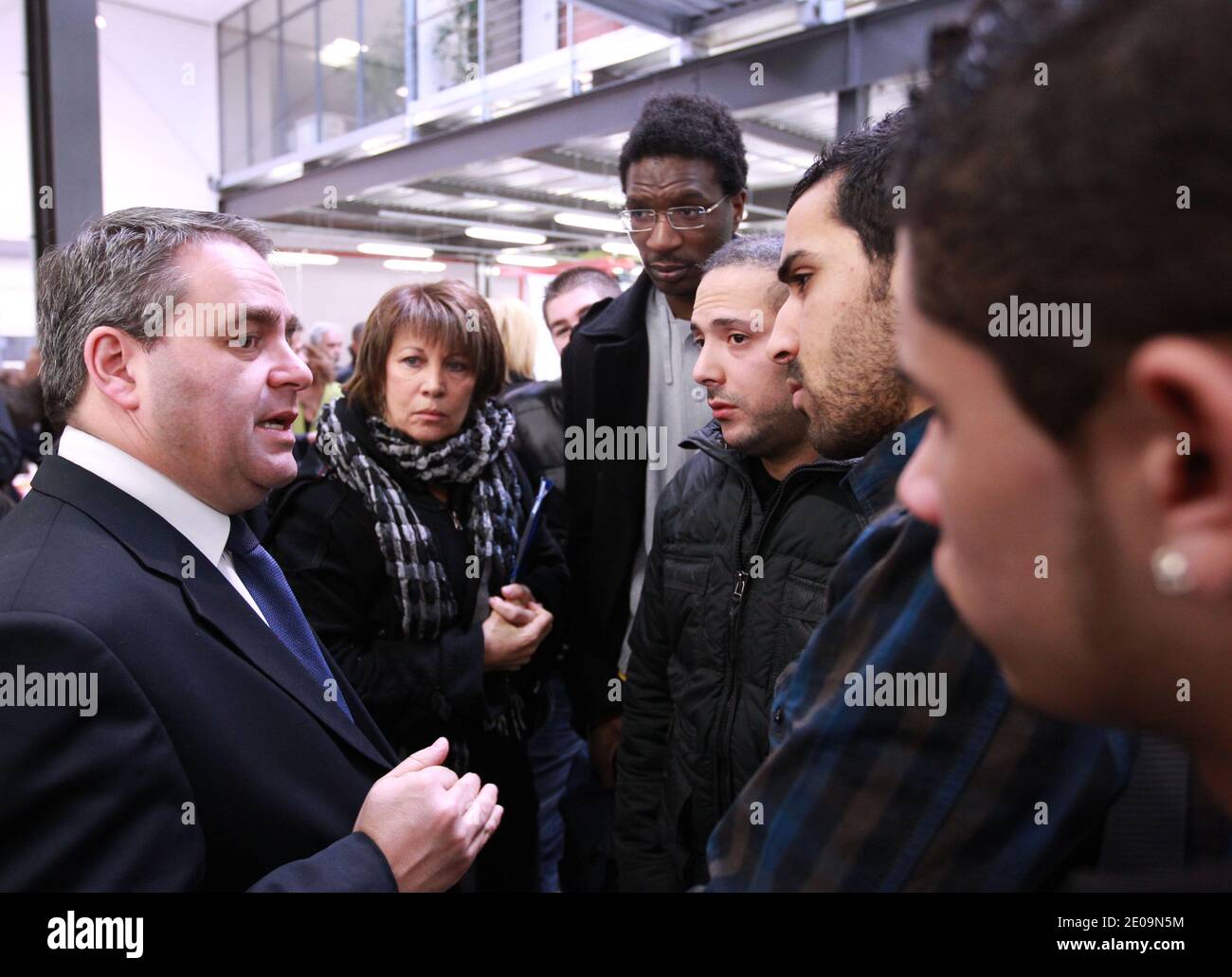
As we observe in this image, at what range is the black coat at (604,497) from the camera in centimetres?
231

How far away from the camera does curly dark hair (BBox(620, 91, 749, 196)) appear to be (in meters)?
2.36

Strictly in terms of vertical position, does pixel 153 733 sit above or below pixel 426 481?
below

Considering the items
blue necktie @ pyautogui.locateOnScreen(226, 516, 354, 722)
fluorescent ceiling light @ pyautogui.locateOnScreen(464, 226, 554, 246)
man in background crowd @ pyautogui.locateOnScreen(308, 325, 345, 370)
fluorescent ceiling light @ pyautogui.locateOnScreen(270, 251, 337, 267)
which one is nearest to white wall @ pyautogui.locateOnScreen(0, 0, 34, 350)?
blue necktie @ pyautogui.locateOnScreen(226, 516, 354, 722)

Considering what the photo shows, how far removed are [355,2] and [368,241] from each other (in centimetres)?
397

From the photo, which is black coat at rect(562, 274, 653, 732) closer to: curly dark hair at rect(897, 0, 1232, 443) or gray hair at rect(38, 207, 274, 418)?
gray hair at rect(38, 207, 274, 418)

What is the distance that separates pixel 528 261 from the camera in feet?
54.1

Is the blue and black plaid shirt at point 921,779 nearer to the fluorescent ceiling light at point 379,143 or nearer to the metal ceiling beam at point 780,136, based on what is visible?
the metal ceiling beam at point 780,136

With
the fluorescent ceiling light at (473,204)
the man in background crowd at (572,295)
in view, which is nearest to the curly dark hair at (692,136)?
the man in background crowd at (572,295)

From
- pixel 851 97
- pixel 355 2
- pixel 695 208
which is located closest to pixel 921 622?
pixel 695 208

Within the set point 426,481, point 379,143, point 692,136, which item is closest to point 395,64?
point 379,143

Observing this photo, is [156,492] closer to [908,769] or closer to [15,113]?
[908,769]

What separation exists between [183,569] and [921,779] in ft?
3.40

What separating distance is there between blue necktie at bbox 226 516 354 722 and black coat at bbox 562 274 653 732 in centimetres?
94

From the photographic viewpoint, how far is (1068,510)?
465 millimetres
